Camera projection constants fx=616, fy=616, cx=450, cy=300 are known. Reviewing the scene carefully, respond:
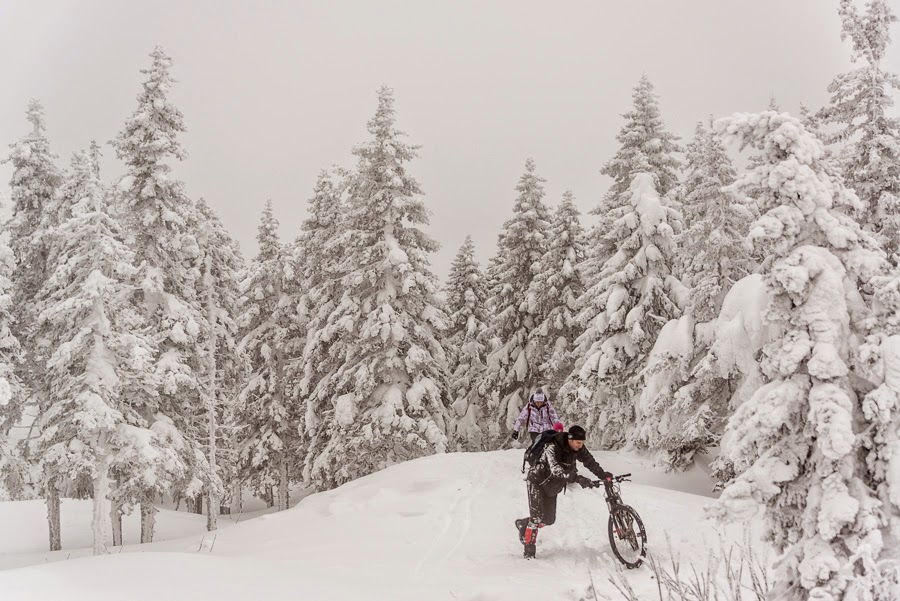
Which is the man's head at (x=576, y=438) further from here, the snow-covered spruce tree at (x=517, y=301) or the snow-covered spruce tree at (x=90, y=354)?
the snow-covered spruce tree at (x=517, y=301)

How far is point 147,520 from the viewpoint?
22781 millimetres

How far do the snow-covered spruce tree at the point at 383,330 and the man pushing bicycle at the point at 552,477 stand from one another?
1381 cm

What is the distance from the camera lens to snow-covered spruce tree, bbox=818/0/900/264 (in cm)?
1564

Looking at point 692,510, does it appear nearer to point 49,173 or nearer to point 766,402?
point 766,402

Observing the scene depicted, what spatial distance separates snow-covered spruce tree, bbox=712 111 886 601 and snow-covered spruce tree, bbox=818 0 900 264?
11.4m

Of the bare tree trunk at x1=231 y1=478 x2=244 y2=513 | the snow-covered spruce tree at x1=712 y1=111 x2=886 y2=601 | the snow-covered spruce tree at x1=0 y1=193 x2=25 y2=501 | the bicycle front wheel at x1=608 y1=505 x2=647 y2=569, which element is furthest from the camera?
the bare tree trunk at x1=231 y1=478 x2=244 y2=513

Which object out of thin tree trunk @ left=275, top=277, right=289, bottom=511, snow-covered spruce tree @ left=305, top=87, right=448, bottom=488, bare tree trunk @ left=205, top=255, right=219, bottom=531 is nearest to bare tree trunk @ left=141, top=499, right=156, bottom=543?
bare tree trunk @ left=205, top=255, right=219, bottom=531

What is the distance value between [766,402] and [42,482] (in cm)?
2129

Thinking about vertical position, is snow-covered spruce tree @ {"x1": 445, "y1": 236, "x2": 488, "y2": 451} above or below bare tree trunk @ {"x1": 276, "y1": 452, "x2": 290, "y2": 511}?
above

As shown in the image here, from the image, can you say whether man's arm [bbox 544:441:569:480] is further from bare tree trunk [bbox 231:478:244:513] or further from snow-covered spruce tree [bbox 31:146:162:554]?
bare tree trunk [bbox 231:478:244:513]

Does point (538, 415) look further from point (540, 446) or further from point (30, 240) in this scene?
point (30, 240)

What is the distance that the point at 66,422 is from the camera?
18.3 m

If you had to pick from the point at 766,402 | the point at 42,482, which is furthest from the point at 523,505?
the point at 42,482

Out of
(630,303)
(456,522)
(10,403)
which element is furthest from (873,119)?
(10,403)
